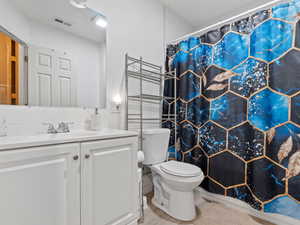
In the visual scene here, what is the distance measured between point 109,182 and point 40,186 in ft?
1.26

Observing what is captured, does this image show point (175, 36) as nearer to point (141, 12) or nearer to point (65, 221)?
point (141, 12)

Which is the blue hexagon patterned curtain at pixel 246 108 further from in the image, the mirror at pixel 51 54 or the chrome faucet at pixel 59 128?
the chrome faucet at pixel 59 128

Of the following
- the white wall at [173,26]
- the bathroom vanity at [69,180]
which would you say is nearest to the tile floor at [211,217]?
the bathroom vanity at [69,180]

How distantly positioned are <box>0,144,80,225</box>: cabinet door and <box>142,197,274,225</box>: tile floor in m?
0.80

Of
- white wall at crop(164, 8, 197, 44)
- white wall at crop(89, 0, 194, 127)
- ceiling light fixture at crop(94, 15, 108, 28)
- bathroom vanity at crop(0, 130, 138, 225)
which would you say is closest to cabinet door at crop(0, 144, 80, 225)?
bathroom vanity at crop(0, 130, 138, 225)

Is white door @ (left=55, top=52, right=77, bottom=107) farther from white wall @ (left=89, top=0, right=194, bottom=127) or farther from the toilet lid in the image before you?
the toilet lid

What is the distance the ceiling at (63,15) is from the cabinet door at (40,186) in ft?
3.30

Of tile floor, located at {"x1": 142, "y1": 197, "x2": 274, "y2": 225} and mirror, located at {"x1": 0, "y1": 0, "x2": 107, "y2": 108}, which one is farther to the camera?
tile floor, located at {"x1": 142, "y1": 197, "x2": 274, "y2": 225}

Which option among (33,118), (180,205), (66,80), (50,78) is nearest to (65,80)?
(66,80)

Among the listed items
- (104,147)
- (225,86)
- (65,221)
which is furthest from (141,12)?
(65,221)

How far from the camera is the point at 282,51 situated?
4.21ft

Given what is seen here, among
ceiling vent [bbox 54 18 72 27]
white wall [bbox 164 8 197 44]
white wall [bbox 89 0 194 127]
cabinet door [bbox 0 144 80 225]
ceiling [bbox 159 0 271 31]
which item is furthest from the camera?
white wall [bbox 164 8 197 44]

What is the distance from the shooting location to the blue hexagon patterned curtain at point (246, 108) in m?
1.25

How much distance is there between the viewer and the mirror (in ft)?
3.23
